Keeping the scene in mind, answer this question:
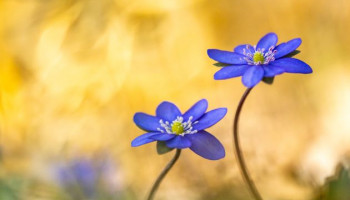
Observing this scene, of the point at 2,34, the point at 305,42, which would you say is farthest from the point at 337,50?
the point at 2,34

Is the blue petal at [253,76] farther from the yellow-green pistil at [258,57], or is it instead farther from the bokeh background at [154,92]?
the bokeh background at [154,92]

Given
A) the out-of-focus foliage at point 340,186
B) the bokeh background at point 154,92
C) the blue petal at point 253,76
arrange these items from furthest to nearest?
the bokeh background at point 154,92 → the out-of-focus foliage at point 340,186 → the blue petal at point 253,76

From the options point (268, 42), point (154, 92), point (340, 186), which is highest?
point (154, 92)

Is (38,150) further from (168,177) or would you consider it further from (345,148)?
(345,148)

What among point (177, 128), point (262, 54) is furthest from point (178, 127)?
point (262, 54)

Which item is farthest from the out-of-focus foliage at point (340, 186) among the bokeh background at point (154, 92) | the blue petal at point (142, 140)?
the blue petal at point (142, 140)

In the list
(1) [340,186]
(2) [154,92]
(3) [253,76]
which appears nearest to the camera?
(3) [253,76]

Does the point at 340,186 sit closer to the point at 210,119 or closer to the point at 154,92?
the point at 210,119
